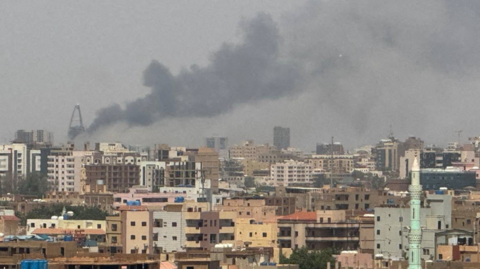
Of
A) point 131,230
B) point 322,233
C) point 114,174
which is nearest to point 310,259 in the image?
point 131,230

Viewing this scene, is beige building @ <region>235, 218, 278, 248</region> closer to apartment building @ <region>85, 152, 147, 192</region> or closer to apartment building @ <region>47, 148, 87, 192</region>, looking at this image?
apartment building @ <region>85, 152, 147, 192</region>

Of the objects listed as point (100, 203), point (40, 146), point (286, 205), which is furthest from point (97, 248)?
point (40, 146)

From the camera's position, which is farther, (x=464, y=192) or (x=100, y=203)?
(x=464, y=192)

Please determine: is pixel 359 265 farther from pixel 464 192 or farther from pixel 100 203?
pixel 464 192

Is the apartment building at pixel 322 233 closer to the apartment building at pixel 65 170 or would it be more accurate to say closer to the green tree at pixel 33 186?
the green tree at pixel 33 186

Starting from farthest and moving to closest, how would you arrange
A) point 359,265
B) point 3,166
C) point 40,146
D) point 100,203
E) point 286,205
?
point 40,146, point 3,166, point 100,203, point 286,205, point 359,265

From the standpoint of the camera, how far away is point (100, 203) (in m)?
104

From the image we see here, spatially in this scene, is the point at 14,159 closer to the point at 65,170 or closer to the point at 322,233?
the point at 65,170

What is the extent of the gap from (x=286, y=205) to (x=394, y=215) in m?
33.4

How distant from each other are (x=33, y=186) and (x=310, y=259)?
3206 inches

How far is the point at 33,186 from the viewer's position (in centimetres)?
13762

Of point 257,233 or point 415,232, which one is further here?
point 257,233

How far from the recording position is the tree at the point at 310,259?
56.9 metres

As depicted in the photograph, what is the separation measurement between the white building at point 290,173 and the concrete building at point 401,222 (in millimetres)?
125829
